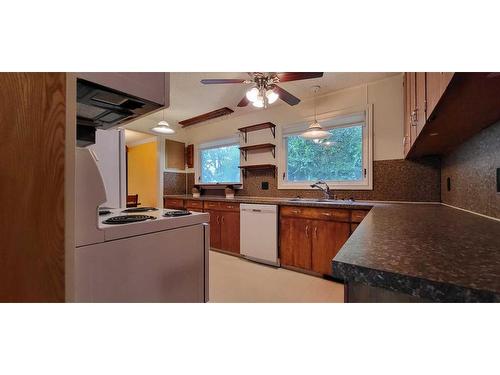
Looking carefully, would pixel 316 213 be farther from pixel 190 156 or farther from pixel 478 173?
pixel 190 156

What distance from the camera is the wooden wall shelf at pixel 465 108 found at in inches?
26.5

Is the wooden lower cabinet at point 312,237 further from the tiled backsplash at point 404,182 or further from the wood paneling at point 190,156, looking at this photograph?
the wood paneling at point 190,156

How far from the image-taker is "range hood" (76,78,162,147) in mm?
955

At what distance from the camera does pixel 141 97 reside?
3.41 feet

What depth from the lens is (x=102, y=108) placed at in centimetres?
118

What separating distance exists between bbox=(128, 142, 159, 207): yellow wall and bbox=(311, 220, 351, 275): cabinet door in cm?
328

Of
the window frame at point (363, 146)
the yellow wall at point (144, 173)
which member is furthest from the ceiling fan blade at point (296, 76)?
the yellow wall at point (144, 173)

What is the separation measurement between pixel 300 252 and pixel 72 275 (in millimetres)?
2324

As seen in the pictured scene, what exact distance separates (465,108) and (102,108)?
172cm

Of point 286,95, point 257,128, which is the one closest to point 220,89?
point 257,128

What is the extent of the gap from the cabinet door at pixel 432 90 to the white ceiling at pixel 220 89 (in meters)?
1.77
